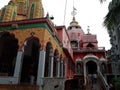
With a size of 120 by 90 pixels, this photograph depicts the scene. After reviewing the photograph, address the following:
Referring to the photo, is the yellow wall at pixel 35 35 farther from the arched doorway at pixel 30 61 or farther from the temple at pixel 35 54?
the arched doorway at pixel 30 61

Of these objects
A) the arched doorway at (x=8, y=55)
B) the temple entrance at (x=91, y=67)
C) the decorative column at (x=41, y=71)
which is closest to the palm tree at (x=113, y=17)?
the decorative column at (x=41, y=71)

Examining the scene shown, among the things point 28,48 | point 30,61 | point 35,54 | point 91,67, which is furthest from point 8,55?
point 91,67

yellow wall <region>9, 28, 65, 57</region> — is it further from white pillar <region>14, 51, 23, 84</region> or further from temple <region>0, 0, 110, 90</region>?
white pillar <region>14, 51, 23, 84</region>

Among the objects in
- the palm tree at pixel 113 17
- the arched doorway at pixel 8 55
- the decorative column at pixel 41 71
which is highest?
the palm tree at pixel 113 17

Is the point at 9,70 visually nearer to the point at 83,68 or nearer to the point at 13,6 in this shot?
the point at 13,6

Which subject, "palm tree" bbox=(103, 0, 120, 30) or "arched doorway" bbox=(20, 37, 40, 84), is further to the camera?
"arched doorway" bbox=(20, 37, 40, 84)

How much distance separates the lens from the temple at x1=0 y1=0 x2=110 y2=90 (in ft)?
34.9

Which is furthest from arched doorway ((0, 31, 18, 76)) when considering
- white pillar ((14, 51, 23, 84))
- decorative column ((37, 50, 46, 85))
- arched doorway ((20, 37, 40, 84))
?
decorative column ((37, 50, 46, 85))

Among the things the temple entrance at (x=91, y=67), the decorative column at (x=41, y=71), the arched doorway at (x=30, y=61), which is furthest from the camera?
the temple entrance at (x=91, y=67)

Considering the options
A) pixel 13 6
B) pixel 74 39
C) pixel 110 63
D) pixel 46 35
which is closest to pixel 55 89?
pixel 46 35

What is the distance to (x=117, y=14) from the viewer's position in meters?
9.19

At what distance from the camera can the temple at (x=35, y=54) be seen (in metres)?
10.6

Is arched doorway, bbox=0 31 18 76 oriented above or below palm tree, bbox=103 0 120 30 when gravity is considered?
below

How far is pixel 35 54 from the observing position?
54.3 feet
